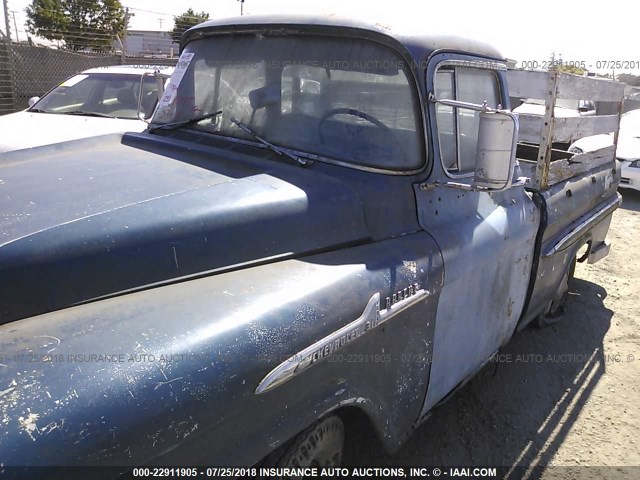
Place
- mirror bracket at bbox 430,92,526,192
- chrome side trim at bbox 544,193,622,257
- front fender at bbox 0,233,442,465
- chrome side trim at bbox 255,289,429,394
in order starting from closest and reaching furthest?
front fender at bbox 0,233,442,465 → chrome side trim at bbox 255,289,429,394 → mirror bracket at bbox 430,92,526,192 → chrome side trim at bbox 544,193,622,257

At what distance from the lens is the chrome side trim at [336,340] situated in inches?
64.8

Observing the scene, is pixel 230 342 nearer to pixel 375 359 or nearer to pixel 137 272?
pixel 137 272

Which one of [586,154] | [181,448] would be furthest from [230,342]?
[586,154]

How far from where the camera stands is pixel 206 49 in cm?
310

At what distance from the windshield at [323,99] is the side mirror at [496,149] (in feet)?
1.08

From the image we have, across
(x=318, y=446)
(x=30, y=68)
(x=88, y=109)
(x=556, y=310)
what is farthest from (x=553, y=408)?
(x=30, y=68)

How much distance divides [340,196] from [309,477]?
1.10 m

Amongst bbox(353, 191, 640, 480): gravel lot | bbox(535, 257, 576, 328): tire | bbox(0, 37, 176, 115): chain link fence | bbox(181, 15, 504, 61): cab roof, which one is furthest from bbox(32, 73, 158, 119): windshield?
bbox(353, 191, 640, 480): gravel lot

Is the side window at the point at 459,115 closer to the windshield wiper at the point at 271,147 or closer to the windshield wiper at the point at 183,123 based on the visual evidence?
the windshield wiper at the point at 271,147

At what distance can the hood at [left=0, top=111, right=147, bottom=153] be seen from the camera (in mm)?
5570

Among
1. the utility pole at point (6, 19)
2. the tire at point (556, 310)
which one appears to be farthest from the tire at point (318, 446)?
the utility pole at point (6, 19)

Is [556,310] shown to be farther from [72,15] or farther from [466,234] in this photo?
[72,15]

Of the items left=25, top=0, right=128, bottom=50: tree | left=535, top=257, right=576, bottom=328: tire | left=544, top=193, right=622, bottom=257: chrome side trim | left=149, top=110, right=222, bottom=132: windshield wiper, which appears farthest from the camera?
left=25, top=0, right=128, bottom=50: tree

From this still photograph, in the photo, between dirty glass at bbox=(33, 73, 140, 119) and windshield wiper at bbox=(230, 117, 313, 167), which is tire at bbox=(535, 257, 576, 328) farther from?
dirty glass at bbox=(33, 73, 140, 119)
